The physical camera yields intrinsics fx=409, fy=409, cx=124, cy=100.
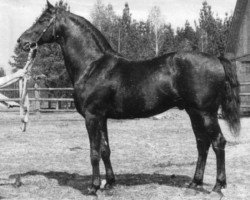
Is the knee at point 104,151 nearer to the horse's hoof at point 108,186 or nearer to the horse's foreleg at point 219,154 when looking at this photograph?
the horse's hoof at point 108,186

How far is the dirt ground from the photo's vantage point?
5.54 meters

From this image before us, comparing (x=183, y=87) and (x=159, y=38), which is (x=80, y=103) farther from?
(x=159, y=38)

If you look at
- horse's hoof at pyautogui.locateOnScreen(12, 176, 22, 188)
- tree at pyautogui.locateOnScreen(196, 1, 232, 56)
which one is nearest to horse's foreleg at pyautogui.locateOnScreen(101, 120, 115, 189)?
horse's hoof at pyautogui.locateOnScreen(12, 176, 22, 188)

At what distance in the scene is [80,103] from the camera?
5.50 m

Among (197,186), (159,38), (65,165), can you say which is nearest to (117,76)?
(197,186)

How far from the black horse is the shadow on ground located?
0.43m

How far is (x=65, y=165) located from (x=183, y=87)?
3.25m

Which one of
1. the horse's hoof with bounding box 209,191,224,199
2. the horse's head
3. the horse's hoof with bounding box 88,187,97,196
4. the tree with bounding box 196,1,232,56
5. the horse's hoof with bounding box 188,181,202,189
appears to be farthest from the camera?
the tree with bounding box 196,1,232,56

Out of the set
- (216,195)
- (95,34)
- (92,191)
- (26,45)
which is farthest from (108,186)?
(26,45)

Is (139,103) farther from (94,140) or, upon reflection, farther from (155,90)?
(94,140)

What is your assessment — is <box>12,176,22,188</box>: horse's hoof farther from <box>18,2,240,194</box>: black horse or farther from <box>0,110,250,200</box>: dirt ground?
<box>18,2,240,194</box>: black horse

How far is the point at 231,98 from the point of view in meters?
5.41

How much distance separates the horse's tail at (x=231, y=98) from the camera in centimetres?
536

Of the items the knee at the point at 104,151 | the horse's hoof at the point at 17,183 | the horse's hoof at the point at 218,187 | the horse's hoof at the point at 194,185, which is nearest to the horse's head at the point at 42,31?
the knee at the point at 104,151
